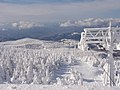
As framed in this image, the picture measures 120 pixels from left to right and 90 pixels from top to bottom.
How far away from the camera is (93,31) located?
2455cm

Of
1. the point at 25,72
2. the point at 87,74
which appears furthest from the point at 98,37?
the point at 87,74

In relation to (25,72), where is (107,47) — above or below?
above

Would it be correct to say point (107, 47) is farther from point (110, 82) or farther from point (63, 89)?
point (63, 89)

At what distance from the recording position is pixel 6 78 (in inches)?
2443

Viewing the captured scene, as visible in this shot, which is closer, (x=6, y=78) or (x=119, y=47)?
(x=119, y=47)

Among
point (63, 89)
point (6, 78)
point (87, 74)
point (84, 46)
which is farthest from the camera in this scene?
point (87, 74)

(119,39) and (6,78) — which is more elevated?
(119,39)

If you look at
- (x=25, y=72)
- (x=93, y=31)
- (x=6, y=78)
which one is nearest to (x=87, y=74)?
(x=25, y=72)

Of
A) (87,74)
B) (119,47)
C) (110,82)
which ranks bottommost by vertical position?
(87,74)

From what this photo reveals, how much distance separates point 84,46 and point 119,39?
6.99ft

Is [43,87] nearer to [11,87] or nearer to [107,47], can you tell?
[11,87]

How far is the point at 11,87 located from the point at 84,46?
5.36 metres

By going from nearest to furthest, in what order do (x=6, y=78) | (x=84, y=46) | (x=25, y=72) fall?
(x=84, y=46)
(x=6, y=78)
(x=25, y=72)

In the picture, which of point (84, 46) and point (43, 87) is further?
point (84, 46)
